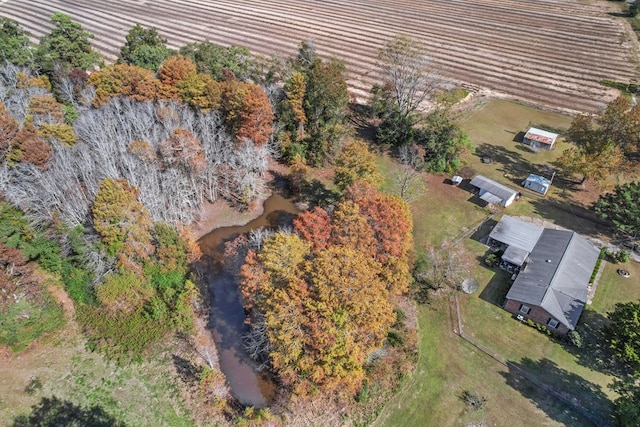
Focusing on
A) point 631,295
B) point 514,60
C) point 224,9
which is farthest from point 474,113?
point 224,9

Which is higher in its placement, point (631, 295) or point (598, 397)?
point (631, 295)

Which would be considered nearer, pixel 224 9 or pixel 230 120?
pixel 230 120

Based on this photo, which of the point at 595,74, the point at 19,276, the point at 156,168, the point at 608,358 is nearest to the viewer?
the point at 608,358

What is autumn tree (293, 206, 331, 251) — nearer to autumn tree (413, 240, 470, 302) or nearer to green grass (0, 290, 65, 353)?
autumn tree (413, 240, 470, 302)

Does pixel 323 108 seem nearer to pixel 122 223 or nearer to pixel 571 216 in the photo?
pixel 122 223

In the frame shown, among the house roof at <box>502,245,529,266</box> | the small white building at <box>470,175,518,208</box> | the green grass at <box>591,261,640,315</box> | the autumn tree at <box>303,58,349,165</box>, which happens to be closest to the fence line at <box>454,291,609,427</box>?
the house roof at <box>502,245,529,266</box>

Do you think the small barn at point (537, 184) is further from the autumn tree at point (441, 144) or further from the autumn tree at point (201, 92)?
the autumn tree at point (201, 92)

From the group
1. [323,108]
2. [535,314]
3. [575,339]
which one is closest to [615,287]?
[575,339]

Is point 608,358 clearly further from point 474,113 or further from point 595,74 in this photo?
point 595,74

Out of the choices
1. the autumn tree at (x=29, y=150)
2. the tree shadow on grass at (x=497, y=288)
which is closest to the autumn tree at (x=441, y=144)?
the tree shadow on grass at (x=497, y=288)
